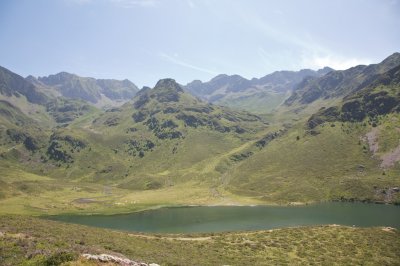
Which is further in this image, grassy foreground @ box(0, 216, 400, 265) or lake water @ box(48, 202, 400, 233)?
lake water @ box(48, 202, 400, 233)

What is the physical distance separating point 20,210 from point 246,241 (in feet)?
480

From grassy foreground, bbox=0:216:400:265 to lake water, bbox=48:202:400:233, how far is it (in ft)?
153

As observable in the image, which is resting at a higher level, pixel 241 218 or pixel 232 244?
pixel 232 244

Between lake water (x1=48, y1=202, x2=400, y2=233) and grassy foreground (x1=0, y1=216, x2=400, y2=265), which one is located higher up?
grassy foreground (x1=0, y1=216, x2=400, y2=265)

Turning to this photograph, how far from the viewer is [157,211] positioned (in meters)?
196

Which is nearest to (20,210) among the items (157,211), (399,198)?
(157,211)

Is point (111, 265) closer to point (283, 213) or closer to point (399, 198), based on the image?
point (283, 213)

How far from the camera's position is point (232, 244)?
7262cm

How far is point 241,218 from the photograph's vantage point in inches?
6156

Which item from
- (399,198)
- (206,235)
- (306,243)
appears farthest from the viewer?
(399,198)

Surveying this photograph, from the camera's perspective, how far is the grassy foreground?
4909 cm

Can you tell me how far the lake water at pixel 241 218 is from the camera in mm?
136125

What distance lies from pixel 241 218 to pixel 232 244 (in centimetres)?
8583

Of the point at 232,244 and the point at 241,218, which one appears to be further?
the point at 241,218
